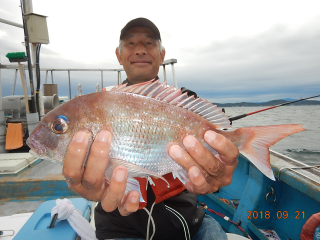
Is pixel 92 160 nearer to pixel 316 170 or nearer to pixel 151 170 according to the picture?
pixel 151 170

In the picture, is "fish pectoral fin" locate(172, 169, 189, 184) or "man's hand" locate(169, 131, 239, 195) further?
"fish pectoral fin" locate(172, 169, 189, 184)

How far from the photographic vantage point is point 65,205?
259 cm

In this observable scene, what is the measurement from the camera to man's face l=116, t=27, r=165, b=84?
3.16 metres

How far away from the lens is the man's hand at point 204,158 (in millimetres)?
1858

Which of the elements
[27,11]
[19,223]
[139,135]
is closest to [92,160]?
[139,135]

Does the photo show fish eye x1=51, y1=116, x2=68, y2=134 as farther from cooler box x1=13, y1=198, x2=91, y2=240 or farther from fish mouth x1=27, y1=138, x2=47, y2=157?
cooler box x1=13, y1=198, x2=91, y2=240

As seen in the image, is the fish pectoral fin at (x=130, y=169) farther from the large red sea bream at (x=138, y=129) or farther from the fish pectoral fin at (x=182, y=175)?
the fish pectoral fin at (x=182, y=175)

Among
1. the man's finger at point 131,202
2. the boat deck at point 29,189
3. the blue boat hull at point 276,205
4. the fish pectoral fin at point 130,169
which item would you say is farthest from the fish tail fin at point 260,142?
the boat deck at point 29,189

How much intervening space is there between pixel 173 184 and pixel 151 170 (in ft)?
2.35

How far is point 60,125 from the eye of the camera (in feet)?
5.72

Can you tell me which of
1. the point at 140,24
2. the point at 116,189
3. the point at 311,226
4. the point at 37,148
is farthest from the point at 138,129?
the point at 311,226

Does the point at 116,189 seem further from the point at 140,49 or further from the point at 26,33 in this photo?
the point at 26,33

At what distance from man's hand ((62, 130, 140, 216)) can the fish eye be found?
18 centimetres

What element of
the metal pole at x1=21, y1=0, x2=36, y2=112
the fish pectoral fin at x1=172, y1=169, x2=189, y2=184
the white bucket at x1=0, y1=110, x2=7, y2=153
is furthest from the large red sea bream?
the white bucket at x1=0, y1=110, x2=7, y2=153
